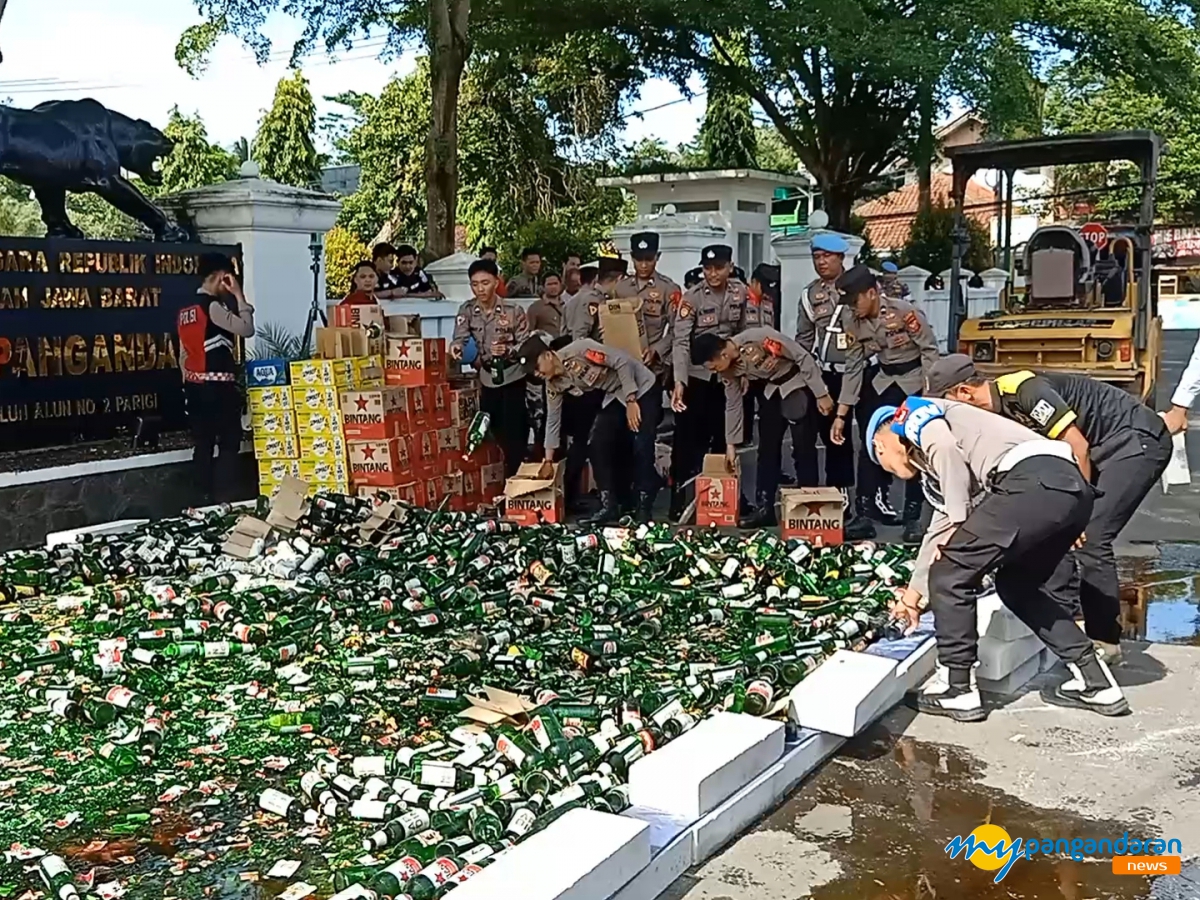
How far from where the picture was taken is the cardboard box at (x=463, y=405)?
30.0ft

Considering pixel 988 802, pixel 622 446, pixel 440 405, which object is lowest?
pixel 988 802

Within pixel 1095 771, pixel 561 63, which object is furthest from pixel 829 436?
pixel 561 63

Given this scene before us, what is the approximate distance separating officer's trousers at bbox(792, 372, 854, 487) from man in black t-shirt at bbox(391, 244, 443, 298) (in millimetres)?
4249

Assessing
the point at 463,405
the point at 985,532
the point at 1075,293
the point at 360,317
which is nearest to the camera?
the point at 985,532

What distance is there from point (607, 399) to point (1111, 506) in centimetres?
372

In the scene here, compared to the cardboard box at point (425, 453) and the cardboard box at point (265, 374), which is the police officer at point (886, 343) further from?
the cardboard box at point (265, 374)

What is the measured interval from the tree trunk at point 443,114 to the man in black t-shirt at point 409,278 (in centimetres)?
272

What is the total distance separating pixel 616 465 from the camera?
867 cm

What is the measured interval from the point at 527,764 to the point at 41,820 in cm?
148

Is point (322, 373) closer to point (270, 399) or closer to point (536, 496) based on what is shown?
point (270, 399)

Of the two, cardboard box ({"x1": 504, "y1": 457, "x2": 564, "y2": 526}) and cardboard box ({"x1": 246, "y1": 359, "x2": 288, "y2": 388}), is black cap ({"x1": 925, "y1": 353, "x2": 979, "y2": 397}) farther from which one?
cardboard box ({"x1": 246, "y1": 359, "x2": 288, "y2": 388})

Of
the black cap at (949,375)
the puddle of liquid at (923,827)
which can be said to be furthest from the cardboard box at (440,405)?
the puddle of liquid at (923,827)

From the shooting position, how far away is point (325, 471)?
28.0 ft

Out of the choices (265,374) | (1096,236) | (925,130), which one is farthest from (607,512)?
(925,130)
